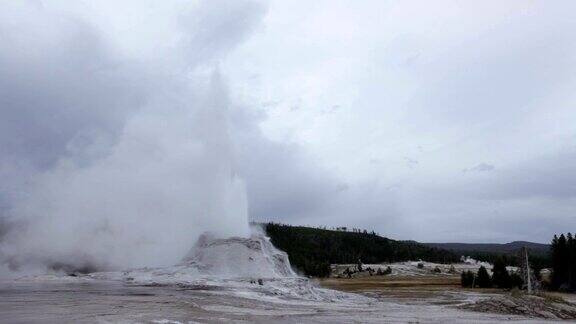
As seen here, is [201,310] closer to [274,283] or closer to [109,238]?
[274,283]

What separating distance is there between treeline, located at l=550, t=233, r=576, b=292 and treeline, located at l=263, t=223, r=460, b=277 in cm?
5912

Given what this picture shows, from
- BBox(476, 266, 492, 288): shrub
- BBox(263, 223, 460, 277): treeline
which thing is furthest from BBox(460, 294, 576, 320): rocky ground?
BBox(263, 223, 460, 277): treeline

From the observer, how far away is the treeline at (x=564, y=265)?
6694 centimetres

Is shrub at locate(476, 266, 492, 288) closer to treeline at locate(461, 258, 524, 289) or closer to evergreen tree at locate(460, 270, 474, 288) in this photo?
treeline at locate(461, 258, 524, 289)

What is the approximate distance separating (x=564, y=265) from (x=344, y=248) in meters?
106

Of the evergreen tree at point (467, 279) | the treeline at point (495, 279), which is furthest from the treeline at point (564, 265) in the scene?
the evergreen tree at point (467, 279)

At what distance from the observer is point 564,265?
2749 inches

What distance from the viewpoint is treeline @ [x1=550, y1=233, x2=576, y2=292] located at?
66938mm

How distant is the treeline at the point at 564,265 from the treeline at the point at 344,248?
5912 centimetres

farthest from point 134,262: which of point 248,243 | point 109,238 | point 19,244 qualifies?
point 19,244

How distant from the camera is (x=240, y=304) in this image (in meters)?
31.6

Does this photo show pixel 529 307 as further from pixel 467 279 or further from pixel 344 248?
pixel 344 248

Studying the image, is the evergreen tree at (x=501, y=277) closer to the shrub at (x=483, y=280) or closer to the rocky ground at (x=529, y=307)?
the shrub at (x=483, y=280)

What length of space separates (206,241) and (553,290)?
4511 centimetres
